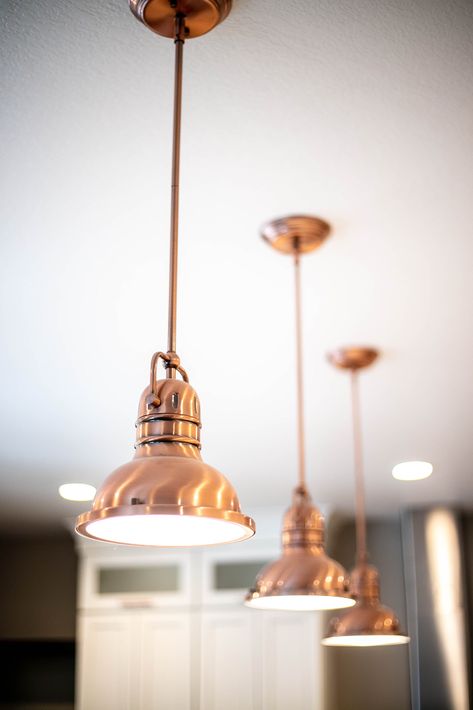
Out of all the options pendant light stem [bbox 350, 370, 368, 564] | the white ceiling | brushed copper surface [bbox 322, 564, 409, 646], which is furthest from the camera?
pendant light stem [bbox 350, 370, 368, 564]

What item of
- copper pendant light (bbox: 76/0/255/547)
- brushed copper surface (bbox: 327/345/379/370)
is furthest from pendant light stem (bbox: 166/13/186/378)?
brushed copper surface (bbox: 327/345/379/370)

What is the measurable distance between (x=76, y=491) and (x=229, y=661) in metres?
1.28

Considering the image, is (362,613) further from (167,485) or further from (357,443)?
(167,485)

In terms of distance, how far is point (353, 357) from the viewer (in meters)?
2.84

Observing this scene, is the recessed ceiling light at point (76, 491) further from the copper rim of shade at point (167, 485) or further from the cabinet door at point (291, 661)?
the copper rim of shade at point (167, 485)

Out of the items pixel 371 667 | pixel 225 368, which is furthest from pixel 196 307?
pixel 371 667

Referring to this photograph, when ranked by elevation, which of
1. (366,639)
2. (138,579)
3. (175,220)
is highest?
(175,220)

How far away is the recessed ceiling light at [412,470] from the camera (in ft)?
13.1

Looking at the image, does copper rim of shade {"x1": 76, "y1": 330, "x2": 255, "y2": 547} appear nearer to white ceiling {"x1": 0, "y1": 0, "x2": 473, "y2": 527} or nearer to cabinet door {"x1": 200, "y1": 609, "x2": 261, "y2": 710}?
white ceiling {"x1": 0, "y1": 0, "x2": 473, "y2": 527}

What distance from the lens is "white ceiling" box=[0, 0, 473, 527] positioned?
1.53m

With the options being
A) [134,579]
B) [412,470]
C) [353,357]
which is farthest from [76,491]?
[353,357]

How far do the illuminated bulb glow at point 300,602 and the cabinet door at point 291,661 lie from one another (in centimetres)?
267

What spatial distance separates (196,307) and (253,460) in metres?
1.62

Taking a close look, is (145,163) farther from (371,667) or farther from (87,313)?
(371,667)
